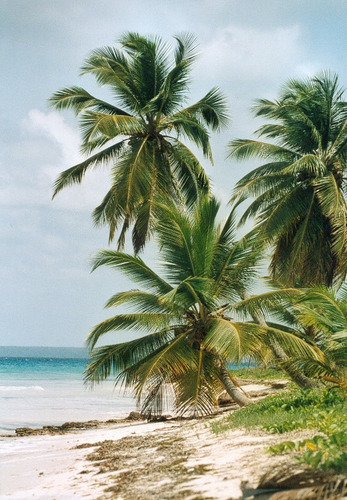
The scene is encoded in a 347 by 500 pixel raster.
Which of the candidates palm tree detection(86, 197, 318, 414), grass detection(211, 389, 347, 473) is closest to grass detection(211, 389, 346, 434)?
grass detection(211, 389, 347, 473)

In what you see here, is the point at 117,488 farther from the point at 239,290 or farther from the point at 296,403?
the point at 239,290

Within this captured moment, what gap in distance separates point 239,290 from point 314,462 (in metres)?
8.82

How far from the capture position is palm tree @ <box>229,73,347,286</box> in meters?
17.1

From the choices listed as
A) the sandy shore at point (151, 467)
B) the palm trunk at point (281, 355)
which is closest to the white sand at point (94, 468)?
the sandy shore at point (151, 467)

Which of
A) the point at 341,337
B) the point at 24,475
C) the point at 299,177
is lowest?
the point at 24,475

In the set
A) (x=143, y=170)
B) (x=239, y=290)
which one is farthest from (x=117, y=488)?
(x=143, y=170)

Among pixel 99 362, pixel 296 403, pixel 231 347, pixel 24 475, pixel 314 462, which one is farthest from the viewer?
pixel 99 362

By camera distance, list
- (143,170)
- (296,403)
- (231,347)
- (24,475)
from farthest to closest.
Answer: (143,170) < (231,347) < (296,403) < (24,475)

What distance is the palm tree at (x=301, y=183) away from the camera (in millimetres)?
17125

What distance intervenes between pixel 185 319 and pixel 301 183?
22.5ft

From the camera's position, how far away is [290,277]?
17.5 metres

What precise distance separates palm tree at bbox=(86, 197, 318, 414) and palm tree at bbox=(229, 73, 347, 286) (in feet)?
12.3

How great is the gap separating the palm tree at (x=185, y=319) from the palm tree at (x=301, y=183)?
3748 millimetres

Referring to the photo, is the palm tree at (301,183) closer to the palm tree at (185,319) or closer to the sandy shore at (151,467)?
the palm tree at (185,319)
